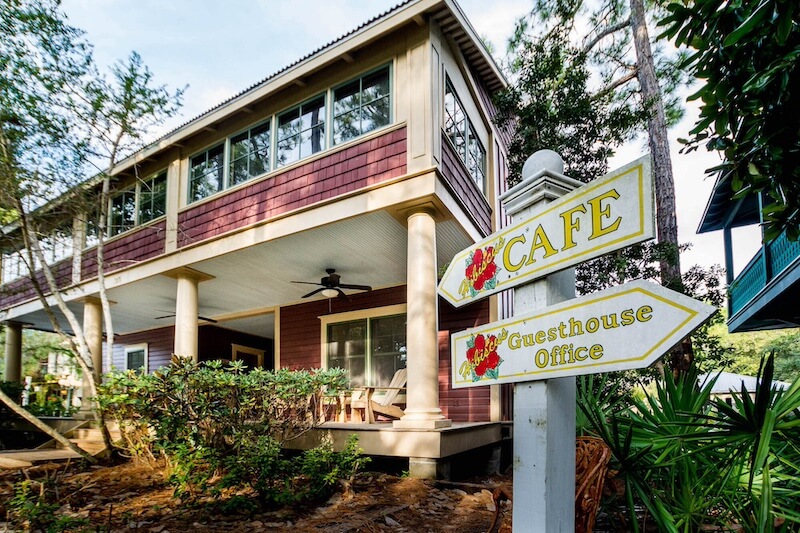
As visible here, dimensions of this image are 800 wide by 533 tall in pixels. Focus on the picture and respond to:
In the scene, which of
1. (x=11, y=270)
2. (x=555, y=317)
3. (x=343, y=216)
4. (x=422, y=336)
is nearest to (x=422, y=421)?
(x=422, y=336)

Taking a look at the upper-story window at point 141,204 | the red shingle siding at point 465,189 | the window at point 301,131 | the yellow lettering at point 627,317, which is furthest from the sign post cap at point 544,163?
the upper-story window at point 141,204

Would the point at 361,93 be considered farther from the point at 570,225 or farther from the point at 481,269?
the point at 570,225

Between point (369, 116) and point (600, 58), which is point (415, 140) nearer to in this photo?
point (369, 116)

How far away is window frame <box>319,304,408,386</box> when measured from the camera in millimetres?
9633

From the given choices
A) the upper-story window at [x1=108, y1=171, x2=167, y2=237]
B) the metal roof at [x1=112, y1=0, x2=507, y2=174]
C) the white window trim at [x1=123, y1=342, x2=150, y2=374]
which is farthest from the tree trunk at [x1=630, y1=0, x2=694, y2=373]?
the white window trim at [x1=123, y1=342, x2=150, y2=374]

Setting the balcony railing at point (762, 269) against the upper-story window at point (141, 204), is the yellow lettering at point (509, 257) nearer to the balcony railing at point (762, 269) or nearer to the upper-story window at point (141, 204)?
the balcony railing at point (762, 269)

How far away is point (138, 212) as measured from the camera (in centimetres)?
978

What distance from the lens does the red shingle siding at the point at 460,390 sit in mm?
8719

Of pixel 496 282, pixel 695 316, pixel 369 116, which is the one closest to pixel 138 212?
pixel 369 116

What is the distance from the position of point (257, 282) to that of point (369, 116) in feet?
14.1

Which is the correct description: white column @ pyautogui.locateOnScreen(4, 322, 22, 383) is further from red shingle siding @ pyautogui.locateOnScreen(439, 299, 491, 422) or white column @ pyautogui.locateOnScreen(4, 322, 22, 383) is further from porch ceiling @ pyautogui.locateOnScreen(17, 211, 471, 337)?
red shingle siding @ pyautogui.locateOnScreen(439, 299, 491, 422)

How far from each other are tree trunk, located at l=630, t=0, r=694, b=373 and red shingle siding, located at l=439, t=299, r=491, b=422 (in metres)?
3.12

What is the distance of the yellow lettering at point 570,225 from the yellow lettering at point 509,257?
22cm

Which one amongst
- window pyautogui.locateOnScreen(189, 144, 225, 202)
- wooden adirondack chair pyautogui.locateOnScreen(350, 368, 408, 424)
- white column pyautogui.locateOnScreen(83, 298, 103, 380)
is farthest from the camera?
white column pyautogui.locateOnScreen(83, 298, 103, 380)
